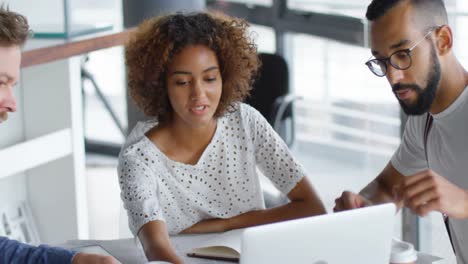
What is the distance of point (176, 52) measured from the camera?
2.31 m


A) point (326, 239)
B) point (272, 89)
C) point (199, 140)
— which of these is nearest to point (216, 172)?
point (199, 140)

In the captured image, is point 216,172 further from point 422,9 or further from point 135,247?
point 422,9

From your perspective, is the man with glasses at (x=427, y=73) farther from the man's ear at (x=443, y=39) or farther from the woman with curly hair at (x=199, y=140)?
the woman with curly hair at (x=199, y=140)

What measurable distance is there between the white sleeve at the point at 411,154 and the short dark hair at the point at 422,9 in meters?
0.32

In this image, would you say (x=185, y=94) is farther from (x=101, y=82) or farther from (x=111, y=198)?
(x=101, y=82)

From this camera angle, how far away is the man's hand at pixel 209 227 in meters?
2.35

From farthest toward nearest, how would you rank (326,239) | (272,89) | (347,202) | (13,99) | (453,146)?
(272,89)
(453,146)
(347,202)
(13,99)
(326,239)

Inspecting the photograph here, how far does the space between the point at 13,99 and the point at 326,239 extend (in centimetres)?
69

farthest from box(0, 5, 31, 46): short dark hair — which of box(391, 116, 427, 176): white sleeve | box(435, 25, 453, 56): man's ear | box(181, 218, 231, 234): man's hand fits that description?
box(391, 116, 427, 176): white sleeve

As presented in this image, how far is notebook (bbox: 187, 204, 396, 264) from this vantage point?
1445 millimetres

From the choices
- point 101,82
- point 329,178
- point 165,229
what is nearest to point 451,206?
point 165,229

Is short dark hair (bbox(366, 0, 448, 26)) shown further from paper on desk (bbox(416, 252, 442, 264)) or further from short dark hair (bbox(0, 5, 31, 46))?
short dark hair (bbox(0, 5, 31, 46))

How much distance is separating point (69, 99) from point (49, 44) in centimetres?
25

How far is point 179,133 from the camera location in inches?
93.0
